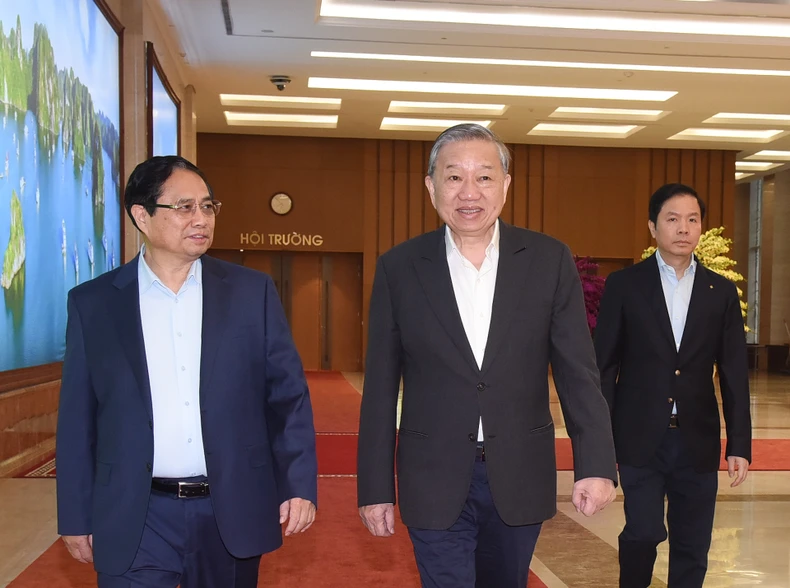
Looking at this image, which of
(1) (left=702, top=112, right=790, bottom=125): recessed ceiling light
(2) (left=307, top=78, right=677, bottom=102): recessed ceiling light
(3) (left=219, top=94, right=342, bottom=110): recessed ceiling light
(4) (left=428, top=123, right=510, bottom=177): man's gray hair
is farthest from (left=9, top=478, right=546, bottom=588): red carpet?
(1) (left=702, top=112, right=790, bottom=125): recessed ceiling light

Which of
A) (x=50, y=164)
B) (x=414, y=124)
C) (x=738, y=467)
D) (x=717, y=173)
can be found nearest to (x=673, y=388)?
(x=738, y=467)

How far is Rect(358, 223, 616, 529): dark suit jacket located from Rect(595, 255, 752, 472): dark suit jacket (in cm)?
117

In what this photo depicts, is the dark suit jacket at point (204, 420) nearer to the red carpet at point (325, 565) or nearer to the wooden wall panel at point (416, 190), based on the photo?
the red carpet at point (325, 565)

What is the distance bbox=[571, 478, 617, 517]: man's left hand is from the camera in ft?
8.27

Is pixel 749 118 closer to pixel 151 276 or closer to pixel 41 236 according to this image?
pixel 41 236

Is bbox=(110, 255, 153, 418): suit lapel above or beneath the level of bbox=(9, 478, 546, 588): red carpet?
above

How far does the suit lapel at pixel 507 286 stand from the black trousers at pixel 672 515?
1.39m

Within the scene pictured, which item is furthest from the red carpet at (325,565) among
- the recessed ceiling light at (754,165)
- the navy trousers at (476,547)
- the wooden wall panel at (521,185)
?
the recessed ceiling light at (754,165)

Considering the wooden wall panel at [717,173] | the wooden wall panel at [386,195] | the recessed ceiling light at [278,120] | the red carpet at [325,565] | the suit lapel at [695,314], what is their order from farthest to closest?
the wooden wall panel at [717,173], the wooden wall panel at [386,195], the recessed ceiling light at [278,120], the red carpet at [325,565], the suit lapel at [695,314]

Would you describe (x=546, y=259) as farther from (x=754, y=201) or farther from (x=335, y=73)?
(x=754, y=201)

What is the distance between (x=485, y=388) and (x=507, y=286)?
11.4 inches

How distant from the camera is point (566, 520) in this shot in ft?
19.6

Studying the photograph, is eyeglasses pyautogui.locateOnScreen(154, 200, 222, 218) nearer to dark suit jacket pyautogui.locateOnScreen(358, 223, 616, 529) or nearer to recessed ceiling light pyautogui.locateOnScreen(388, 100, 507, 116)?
dark suit jacket pyautogui.locateOnScreen(358, 223, 616, 529)

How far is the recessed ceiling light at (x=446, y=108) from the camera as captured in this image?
1616 centimetres
